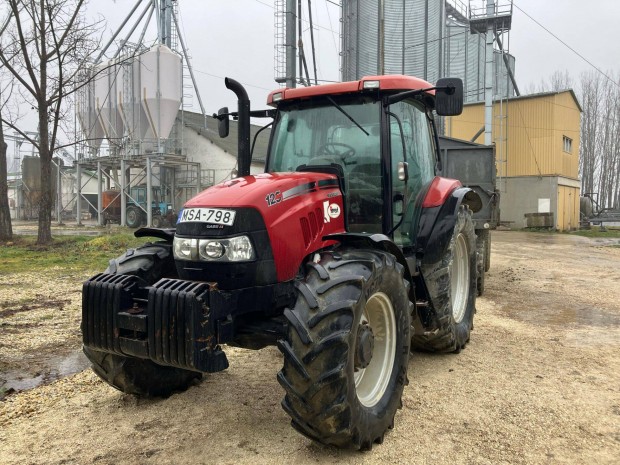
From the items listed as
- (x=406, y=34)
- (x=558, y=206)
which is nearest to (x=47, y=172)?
(x=406, y=34)

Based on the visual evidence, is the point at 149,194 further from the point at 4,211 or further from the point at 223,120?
the point at 223,120

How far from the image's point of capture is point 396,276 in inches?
138

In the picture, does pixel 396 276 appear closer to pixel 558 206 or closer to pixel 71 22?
pixel 71 22

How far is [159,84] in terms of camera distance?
23.5 m

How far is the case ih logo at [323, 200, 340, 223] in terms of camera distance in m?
3.81

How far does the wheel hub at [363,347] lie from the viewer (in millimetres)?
3215

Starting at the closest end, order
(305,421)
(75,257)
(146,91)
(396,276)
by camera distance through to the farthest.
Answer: (305,421), (396,276), (75,257), (146,91)

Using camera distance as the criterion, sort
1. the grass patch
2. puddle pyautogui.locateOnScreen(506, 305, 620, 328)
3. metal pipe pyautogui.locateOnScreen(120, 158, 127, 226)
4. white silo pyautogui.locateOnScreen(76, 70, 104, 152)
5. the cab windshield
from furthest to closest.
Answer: white silo pyautogui.locateOnScreen(76, 70, 104, 152), metal pipe pyautogui.locateOnScreen(120, 158, 127, 226), the grass patch, puddle pyautogui.locateOnScreen(506, 305, 620, 328), the cab windshield

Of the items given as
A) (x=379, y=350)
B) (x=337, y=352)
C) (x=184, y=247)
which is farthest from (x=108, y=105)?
(x=337, y=352)

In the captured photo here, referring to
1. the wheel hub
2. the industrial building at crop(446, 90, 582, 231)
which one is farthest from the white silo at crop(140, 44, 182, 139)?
the wheel hub

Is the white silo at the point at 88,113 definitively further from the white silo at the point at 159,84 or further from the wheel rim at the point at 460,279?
the wheel rim at the point at 460,279

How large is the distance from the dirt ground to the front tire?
8.5 inches

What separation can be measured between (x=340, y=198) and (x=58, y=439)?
7.99 ft

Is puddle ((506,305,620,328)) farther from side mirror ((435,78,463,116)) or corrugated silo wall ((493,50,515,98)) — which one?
corrugated silo wall ((493,50,515,98))
